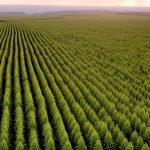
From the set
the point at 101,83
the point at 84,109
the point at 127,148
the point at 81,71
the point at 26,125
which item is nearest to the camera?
the point at 127,148

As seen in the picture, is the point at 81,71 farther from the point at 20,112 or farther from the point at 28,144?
the point at 28,144

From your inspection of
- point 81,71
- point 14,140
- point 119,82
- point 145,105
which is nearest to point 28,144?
point 14,140

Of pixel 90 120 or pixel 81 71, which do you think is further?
pixel 81 71

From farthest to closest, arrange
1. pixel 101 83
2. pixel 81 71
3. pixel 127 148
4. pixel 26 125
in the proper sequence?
pixel 81 71
pixel 101 83
pixel 26 125
pixel 127 148

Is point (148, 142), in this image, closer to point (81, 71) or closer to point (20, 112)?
point (20, 112)

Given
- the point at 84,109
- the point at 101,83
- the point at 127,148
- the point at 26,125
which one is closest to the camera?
the point at 127,148

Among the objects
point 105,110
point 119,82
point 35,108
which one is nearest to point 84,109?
point 105,110

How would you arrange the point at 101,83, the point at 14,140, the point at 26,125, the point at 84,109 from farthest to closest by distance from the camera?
the point at 101,83, the point at 84,109, the point at 26,125, the point at 14,140

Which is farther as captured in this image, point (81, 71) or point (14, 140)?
point (81, 71)
